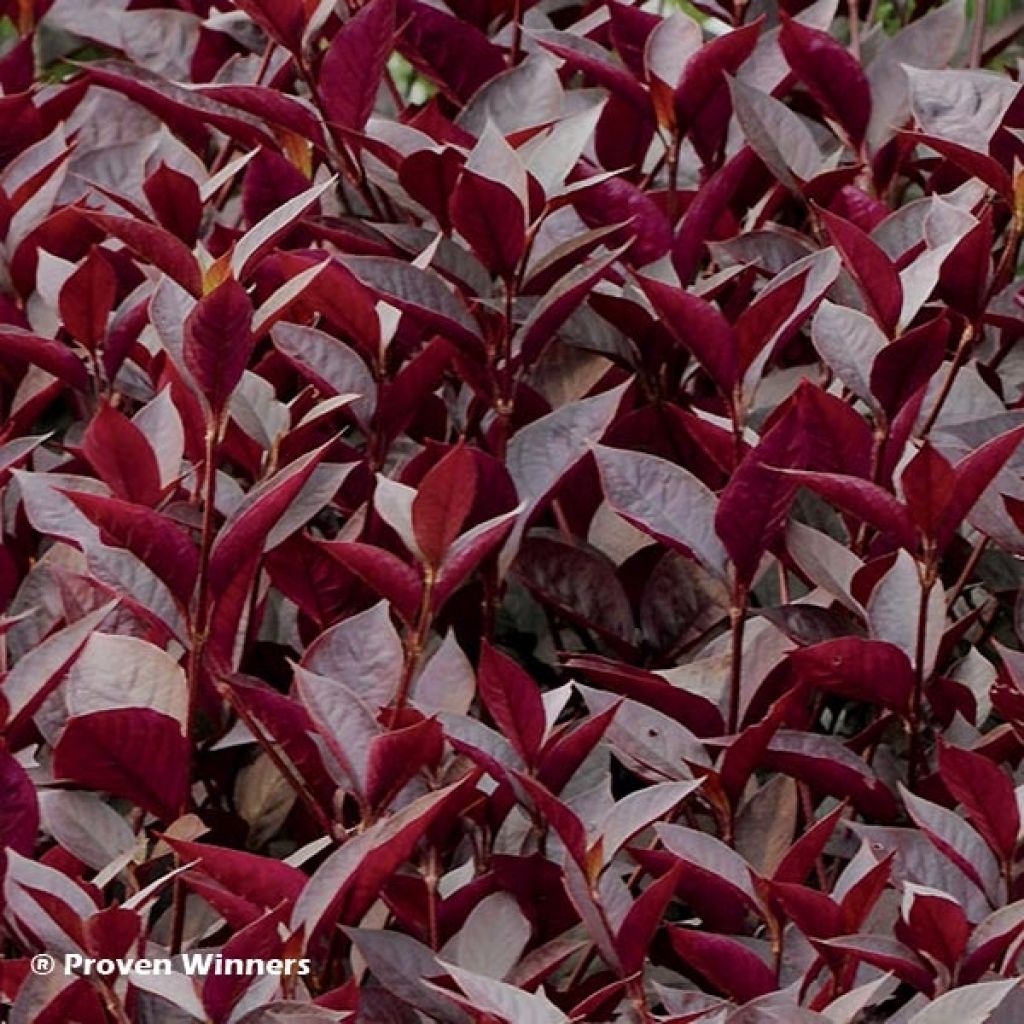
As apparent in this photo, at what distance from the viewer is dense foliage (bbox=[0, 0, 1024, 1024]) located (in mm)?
1425

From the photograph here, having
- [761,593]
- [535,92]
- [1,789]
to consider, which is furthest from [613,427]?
[1,789]

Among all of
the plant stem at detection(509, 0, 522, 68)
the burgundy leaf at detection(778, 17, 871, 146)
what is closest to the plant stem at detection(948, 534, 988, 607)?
the burgundy leaf at detection(778, 17, 871, 146)

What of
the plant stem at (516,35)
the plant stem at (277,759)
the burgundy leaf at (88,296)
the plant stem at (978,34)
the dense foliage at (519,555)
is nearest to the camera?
the dense foliage at (519,555)

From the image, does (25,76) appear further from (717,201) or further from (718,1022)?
(718,1022)

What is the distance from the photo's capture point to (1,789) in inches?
57.0

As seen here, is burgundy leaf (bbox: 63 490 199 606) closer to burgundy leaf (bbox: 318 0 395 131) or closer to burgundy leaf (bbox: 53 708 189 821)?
burgundy leaf (bbox: 53 708 189 821)

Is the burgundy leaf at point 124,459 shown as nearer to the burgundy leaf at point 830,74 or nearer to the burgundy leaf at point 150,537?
the burgundy leaf at point 150,537

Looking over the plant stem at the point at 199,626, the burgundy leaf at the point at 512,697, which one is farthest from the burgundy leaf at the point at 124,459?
the burgundy leaf at the point at 512,697

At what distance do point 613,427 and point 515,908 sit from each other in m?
Result: 0.53

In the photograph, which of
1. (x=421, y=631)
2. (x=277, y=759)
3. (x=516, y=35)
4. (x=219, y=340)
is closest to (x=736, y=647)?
(x=421, y=631)

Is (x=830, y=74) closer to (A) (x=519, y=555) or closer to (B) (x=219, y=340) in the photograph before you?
(A) (x=519, y=555)

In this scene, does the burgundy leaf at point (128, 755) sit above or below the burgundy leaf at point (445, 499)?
below

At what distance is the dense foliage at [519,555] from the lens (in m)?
1.42

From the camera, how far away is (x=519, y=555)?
174 centimetres
